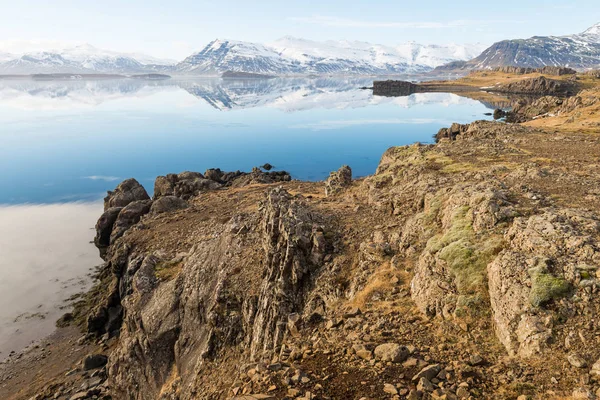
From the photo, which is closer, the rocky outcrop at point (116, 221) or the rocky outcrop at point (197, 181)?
the rocky outcrop at point (116, 221)

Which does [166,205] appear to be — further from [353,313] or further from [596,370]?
[596,370]

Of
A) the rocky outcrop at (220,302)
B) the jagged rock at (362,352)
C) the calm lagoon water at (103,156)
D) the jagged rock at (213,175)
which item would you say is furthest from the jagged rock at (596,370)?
the jagged rock at (213,175)

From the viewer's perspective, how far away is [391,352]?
559 inches

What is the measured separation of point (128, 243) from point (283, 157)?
209ft

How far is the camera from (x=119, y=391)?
95.2ft

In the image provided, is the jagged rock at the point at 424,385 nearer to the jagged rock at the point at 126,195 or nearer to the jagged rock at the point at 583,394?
the jagged rock at the point at 583,394

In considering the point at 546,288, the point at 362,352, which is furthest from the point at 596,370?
the point at 362,352

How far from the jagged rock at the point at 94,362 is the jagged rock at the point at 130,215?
2184cm

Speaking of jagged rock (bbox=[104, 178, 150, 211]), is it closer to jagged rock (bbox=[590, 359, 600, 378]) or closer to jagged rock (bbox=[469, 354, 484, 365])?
jagged rock (bbox=[469, 354, 484, 365])

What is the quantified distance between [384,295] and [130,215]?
47.9 m

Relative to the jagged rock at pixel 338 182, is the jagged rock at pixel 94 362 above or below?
below

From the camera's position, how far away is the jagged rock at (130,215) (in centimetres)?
5453

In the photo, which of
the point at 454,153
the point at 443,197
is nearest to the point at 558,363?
the point at 443,197

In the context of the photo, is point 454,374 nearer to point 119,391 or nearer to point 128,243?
point 119,391
